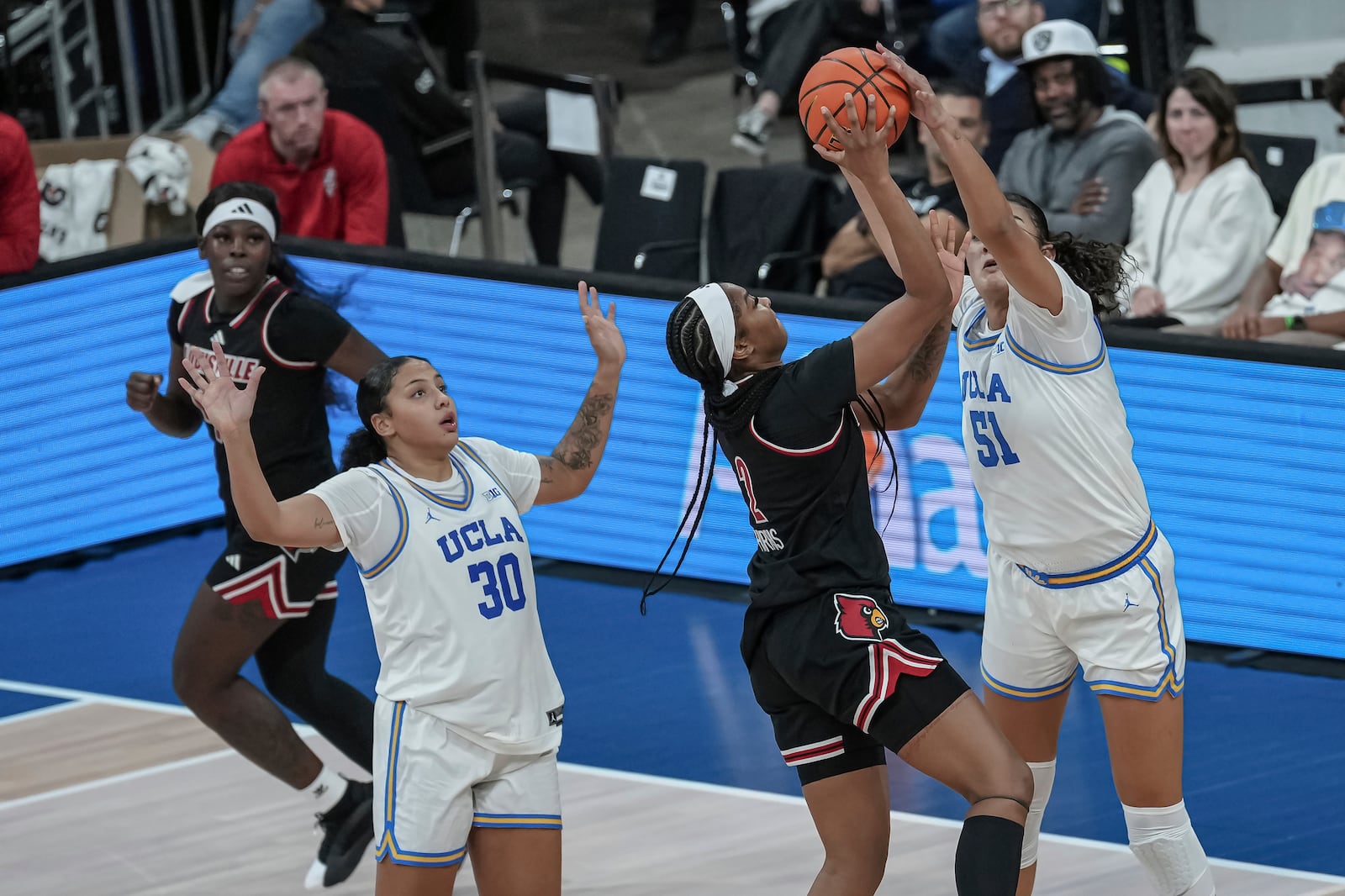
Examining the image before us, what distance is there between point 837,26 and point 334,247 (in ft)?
13.2

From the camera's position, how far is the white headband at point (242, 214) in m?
6.04

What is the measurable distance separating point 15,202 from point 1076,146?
15.5ft

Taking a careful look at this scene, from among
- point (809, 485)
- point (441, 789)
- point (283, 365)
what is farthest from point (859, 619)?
point (283, 365)

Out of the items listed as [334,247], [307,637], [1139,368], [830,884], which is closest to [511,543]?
[830,884]

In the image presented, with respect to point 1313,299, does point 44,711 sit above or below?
below

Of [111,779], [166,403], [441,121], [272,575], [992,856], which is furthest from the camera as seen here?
[441,121]

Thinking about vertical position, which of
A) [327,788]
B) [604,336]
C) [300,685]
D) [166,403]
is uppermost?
[604,336]

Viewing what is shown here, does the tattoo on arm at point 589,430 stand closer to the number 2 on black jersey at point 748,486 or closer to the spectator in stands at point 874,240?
the number 2 on black jersey at point 748,486

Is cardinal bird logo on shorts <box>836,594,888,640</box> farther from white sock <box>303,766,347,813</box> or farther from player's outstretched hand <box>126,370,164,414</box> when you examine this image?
player's outstretched hand <box>126,370,164,414</box>

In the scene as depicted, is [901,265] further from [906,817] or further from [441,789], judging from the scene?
[906,817]

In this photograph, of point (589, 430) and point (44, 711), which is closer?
point (589, 430)

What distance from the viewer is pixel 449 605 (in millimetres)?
4426

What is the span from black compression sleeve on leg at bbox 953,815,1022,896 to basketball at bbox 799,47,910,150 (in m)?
1.48

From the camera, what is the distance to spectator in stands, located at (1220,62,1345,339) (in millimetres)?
8070
